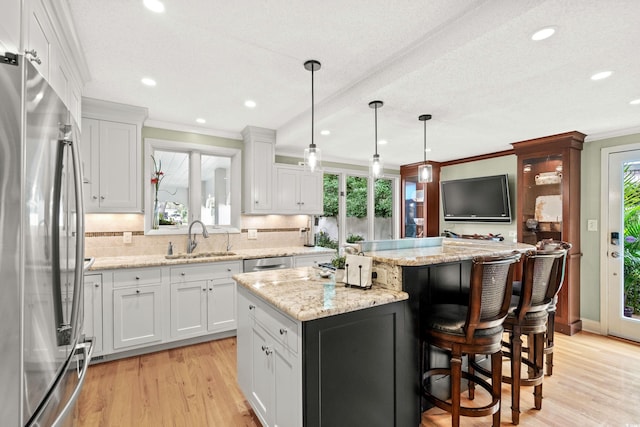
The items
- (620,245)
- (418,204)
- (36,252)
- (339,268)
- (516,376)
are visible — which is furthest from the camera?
(418,204)

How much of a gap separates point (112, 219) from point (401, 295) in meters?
3.35

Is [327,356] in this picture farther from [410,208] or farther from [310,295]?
[410,208]

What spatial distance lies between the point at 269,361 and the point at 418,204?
4827mm

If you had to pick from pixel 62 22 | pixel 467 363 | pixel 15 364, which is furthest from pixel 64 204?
pixel 467 363

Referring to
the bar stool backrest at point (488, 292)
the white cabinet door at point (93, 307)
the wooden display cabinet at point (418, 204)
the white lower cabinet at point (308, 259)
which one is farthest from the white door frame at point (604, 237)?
the white cabinet door at point (93, 307)

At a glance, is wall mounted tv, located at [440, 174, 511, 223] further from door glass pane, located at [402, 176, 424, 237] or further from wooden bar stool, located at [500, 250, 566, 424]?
wooden bar stool, located at [500, 250, 566, 424]

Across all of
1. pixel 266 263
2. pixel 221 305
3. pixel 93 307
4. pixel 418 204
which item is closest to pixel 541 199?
pixel 418 204

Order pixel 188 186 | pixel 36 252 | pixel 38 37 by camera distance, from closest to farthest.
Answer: pixel 36 252 → pixel 38 37 → pixel 188 186

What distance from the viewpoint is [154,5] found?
5.67ft

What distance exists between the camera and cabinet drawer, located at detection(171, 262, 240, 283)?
3275 millimetres

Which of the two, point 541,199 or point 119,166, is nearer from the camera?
point 119,166

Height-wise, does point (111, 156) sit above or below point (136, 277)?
above

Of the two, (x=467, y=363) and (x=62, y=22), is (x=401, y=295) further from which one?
(x=62, y=22)

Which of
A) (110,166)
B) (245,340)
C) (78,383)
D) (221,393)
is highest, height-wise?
(110,166)
